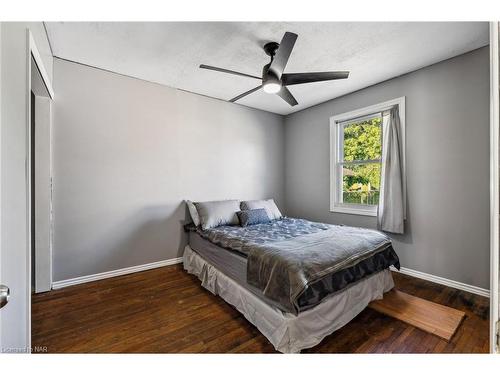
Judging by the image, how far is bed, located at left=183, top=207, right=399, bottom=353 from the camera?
5.24 feet

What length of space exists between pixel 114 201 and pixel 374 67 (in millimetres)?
3725

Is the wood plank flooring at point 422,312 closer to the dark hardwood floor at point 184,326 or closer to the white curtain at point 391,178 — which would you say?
the dark hardwood floor at point 184,326

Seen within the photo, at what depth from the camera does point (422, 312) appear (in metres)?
2.07

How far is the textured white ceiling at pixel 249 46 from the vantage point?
205 cm

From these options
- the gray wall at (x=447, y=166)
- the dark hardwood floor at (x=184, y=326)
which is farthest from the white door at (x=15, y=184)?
the gray wall at (x=447, y=166)

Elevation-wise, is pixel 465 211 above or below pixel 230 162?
below

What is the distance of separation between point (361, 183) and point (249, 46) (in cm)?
258

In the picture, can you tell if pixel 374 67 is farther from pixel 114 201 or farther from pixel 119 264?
pixel 119 264

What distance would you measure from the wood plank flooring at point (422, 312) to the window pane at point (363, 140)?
1909 mm

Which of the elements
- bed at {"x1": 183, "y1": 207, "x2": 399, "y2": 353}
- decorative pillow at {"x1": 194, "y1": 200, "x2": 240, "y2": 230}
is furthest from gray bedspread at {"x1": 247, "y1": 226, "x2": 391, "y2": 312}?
decorative pillow at {"x1": 194, "y1": 200, "x2": 240, "y2": 230}

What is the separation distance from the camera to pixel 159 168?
3.26 metres
